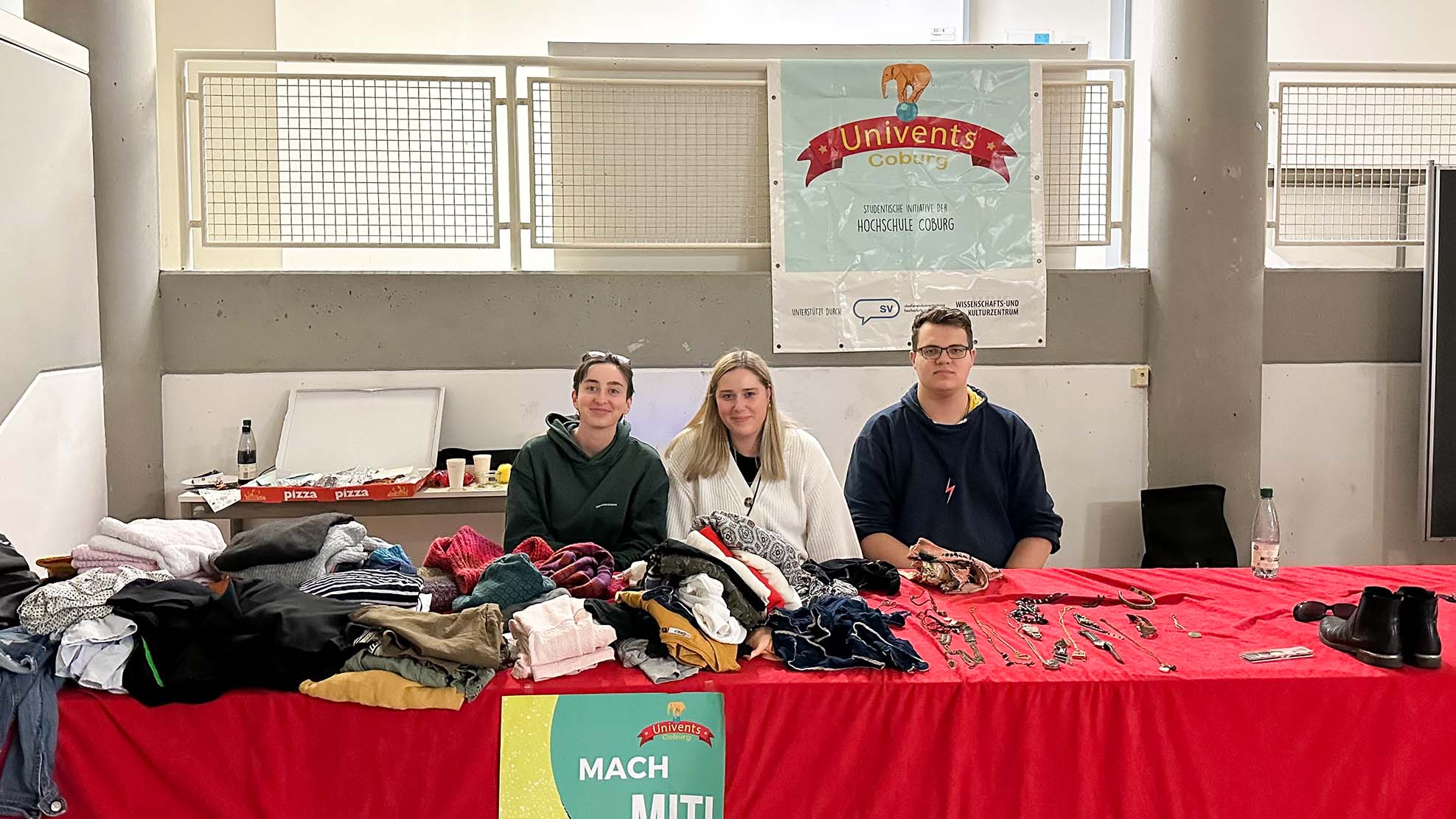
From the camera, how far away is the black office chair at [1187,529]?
4.41 meters

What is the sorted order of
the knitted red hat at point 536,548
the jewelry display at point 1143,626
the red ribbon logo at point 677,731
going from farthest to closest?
the knitted red hat at point 536,548 → the jewelry display at point 1143,626 → the red ribbon logo at point 677,731

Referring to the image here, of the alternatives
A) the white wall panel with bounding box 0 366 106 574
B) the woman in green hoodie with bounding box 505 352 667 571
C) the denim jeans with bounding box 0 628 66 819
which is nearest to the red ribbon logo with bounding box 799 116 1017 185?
the woman in green hoodie with bounding box 505 352 667 571

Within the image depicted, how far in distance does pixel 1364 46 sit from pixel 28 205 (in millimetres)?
6413

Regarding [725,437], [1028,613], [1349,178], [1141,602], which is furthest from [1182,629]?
[1349,178]

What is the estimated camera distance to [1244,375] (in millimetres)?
4488

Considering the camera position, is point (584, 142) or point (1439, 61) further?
point (1439, 61)

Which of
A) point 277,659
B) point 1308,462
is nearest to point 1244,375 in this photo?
point 1308,462

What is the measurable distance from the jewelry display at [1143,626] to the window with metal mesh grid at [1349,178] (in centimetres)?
309

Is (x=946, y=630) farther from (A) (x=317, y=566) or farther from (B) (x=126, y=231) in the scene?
(B) (x=126, y=231)

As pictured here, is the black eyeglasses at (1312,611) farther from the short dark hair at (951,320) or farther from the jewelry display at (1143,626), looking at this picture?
the short dark hair at (951,320)

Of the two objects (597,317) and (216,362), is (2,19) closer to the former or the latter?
(216,362)

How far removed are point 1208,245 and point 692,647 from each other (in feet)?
11.4

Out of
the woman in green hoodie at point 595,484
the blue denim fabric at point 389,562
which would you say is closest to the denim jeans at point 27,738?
the blue denim fabric at point 389,562

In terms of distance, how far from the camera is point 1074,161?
4711 mm
